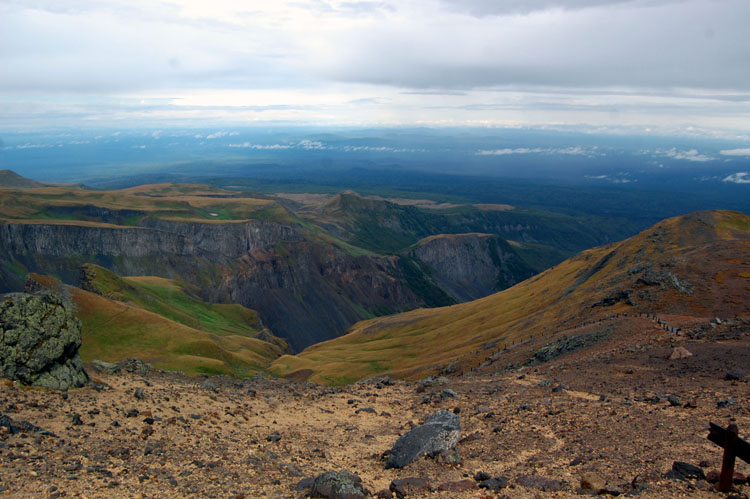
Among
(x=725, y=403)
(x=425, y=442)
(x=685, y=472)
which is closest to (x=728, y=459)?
(x=685, y=472)

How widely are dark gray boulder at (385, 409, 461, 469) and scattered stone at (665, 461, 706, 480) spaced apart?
22.5 ft

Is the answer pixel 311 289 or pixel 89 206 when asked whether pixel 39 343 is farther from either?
pixel 89 206

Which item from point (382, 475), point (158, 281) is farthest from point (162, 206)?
point (382, 475)

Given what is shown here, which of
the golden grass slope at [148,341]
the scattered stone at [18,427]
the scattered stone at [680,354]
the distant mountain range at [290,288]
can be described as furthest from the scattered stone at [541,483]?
the golden grass slope at [148,341]

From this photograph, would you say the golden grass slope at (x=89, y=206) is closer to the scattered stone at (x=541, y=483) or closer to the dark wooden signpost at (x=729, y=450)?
the scattered stone at (x=541, y=483)

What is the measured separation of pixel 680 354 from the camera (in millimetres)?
26875

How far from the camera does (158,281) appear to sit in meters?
115

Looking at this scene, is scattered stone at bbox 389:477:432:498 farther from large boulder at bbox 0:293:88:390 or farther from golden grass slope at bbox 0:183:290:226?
golden grass slope at bbox 0:183:290:226

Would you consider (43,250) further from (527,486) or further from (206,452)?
(527,486)

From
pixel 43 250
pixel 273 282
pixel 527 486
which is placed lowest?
pixel 273 282

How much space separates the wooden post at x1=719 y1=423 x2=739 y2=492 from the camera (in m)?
11.0

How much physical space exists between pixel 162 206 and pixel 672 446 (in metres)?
185

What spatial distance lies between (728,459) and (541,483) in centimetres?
475

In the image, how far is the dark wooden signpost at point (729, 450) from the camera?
36.1 ft
